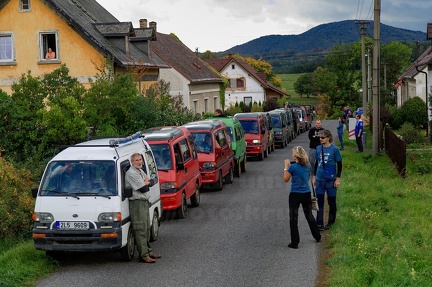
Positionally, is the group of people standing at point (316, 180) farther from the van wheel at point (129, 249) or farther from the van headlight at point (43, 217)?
the van headlight at point (43, 217)

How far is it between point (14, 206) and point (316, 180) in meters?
7.32

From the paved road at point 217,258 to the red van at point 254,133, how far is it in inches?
545

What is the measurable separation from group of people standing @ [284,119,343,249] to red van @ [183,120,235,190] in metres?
6.83

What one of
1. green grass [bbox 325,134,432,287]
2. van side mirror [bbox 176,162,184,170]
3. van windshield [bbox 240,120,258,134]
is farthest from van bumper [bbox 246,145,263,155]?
van side mirror [bbox 176,162,184,170]

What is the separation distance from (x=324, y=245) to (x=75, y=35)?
22.9 m

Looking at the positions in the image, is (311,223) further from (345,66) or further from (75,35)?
(345,66)

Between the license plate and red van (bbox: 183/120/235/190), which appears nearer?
the license plate

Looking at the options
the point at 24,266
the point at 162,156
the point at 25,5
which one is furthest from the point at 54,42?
the point at 24,266

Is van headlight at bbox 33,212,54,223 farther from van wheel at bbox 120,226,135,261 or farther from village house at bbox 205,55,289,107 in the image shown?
village house at bbox 205,55,289,107

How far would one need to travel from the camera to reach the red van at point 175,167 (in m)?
16.1

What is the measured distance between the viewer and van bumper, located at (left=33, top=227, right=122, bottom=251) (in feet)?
36.8

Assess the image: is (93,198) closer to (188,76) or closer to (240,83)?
(188,76)

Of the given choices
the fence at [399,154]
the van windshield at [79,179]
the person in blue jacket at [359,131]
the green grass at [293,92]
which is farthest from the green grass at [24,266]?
the green grass at [293,92]

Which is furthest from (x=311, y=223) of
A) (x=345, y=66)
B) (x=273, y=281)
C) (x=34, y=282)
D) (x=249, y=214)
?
(x=345, y=66)
